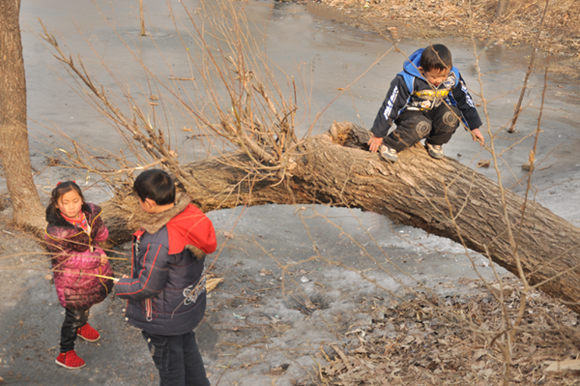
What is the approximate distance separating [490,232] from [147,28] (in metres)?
10.7

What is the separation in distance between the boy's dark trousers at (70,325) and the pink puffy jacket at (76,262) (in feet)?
0.15

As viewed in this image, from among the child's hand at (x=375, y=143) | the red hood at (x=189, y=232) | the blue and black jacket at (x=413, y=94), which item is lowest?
the red hood at (x=189, y=232)

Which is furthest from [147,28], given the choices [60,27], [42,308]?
[42,308]

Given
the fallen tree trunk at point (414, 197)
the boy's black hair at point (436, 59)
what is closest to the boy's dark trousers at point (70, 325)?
the fallen tree trunk at point (414, 197)

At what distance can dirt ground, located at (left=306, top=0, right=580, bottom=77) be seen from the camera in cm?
1084

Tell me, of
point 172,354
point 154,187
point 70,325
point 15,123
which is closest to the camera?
point 154,187

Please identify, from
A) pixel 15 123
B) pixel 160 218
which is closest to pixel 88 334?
pixel 160 218

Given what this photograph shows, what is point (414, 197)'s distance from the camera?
2.91 m

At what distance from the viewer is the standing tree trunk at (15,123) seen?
3.22 m

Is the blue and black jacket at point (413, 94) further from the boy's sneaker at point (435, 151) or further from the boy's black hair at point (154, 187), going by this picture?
the boy's black hair at point (154, 187)

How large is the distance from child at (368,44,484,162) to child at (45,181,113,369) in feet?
6.16

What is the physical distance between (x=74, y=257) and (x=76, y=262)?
31 millimetres

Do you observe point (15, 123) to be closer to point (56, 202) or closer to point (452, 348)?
point (56, 202)

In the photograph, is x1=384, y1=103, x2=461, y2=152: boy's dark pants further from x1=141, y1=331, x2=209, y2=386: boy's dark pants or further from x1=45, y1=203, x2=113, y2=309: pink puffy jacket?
x1=45, y1=203, x2=113, y2=309: pink puffy jacket
